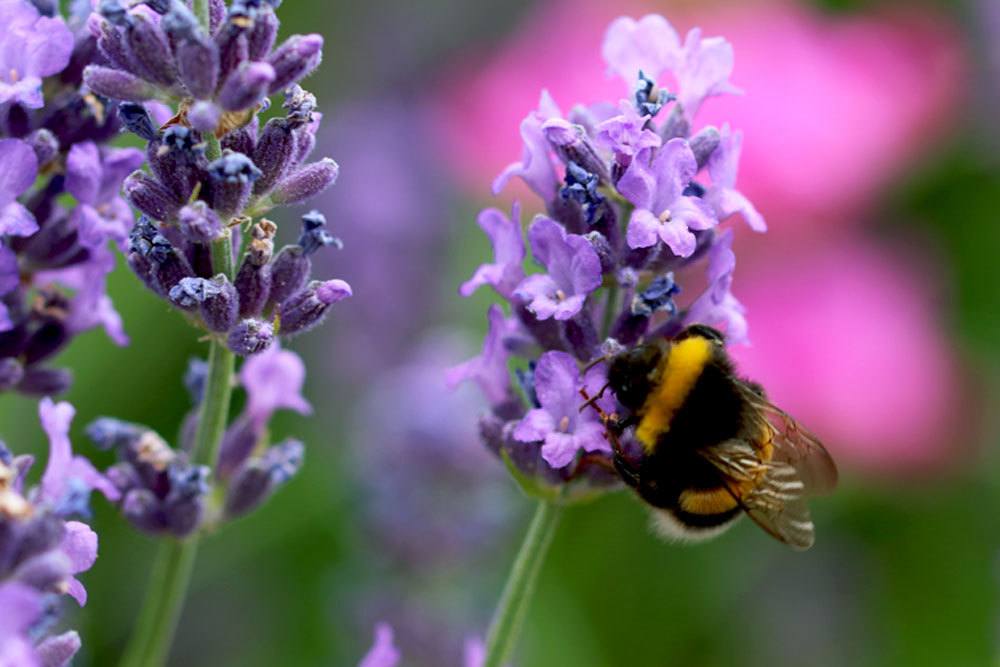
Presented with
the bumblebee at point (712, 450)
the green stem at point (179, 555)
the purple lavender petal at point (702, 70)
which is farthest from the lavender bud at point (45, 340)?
the purple lavender petal at point (702, 70)

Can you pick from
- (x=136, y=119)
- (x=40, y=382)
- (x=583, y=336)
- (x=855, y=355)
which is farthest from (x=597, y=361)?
→ (x=855, y=355)

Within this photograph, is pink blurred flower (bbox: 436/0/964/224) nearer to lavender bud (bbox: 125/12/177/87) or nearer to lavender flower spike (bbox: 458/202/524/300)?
lavender flower spike (bbox: 458/202/524/300)

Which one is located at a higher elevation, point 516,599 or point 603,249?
point 603,249

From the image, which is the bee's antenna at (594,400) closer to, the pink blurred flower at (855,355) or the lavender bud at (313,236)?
the lavender bud at (313,236)

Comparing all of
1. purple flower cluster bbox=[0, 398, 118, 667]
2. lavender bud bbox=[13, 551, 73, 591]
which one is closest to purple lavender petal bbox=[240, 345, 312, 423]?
purple flower cluster bbox=[0, 398, 118, 667]

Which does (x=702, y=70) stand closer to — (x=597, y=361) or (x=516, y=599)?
(x=597, y=361)

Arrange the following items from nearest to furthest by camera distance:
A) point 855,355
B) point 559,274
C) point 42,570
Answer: point 42,570, point 559,274, point 855,355
